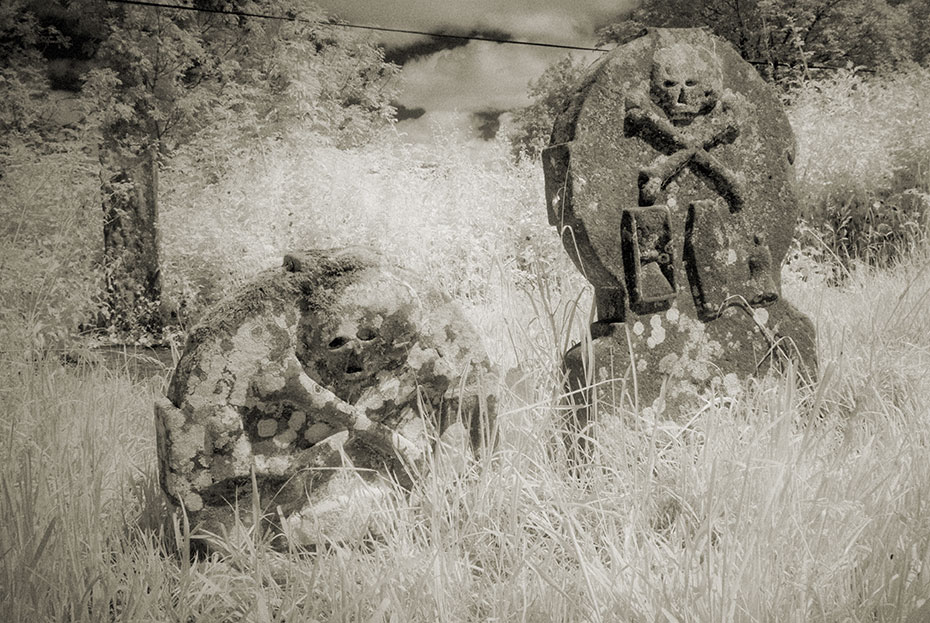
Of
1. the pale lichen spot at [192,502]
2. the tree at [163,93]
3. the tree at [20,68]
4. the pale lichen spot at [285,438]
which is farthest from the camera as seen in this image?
the tree at [163,93]

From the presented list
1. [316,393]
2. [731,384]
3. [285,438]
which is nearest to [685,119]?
[731,384]

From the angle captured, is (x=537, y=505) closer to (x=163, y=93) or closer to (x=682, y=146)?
(x=682, y=146)

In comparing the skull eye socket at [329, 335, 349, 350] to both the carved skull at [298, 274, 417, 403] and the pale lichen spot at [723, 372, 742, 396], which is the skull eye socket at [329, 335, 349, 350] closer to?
the carved skull at [298, 274, 417, 403]

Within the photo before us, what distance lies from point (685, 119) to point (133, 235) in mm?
4869

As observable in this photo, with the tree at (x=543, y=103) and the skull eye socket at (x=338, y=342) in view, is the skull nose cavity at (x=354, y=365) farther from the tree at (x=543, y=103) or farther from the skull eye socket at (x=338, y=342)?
the tree at (x=543, y=103)

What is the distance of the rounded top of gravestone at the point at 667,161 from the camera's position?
2.27 meters

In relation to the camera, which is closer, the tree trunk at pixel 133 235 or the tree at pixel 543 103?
the tree trunk at pixel 133 235

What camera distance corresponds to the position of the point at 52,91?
5828 millimetres

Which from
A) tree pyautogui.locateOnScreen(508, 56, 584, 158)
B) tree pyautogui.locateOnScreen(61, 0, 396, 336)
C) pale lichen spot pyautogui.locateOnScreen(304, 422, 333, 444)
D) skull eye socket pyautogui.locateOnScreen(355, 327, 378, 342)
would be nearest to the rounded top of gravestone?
skull eye socket pyautogui.locateOnScreen(355, 327, 378, 342)

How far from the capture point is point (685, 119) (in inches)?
96.0

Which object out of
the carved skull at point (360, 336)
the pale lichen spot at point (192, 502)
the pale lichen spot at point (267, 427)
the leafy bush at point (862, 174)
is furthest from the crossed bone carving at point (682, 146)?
the leafy bush at point (862, 174)

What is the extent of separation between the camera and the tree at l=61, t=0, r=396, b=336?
549 cm

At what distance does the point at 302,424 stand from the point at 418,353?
15.0 inches

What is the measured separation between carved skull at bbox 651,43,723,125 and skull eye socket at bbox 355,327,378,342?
4.76ft
